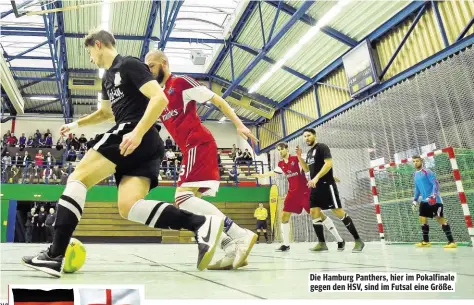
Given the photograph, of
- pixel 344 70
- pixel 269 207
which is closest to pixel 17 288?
pixel 344 70

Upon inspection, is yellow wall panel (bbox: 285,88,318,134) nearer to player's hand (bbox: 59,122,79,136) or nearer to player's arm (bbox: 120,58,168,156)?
player's hand (bbox: 59,122,79,136)

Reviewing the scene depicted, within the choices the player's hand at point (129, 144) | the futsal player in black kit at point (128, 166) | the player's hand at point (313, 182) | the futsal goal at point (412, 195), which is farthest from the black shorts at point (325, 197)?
the player's hand at point (129, 144)

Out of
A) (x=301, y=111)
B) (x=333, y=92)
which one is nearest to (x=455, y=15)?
(x=333, y=92)

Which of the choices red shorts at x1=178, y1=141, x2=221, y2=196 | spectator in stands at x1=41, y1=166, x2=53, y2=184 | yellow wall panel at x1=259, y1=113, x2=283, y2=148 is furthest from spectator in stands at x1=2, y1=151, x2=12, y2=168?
red shorts at x1=178, y1=141, x2=221, y2=196

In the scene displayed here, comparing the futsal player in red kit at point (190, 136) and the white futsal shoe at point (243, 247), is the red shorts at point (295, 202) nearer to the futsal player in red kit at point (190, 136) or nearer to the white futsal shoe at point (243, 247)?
the futsal player in red kit at point (190, 136)

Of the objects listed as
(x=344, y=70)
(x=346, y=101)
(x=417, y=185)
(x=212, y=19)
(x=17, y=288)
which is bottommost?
(x=17, y=288)

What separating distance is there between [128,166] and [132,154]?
8 cm

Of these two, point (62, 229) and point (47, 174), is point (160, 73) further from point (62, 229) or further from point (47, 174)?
point (47, 174)

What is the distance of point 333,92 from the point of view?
1373 centimetres

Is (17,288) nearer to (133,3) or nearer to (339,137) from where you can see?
(339,137)

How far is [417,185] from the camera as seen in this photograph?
21.2ft

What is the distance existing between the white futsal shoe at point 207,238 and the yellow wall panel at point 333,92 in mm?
11512

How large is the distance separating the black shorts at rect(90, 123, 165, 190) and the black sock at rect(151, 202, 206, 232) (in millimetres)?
231

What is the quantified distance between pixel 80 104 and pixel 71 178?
20964mm
